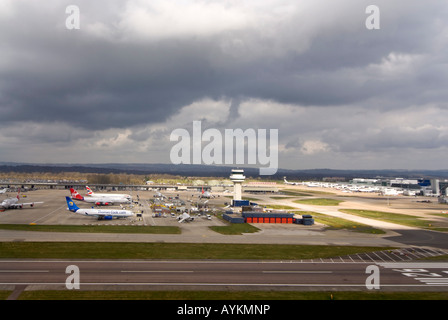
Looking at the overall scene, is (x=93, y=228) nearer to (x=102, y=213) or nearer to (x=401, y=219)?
(x=102, y=213)

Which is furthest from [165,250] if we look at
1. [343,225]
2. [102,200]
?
[102,200]

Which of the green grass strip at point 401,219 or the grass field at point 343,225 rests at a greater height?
the grass field at point 343,225

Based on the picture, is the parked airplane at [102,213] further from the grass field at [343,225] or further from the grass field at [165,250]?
the grass field at [343,225]

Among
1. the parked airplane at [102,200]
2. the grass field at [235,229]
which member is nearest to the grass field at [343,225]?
the grass field at [235,229]

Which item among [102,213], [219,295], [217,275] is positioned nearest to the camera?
[219,295]

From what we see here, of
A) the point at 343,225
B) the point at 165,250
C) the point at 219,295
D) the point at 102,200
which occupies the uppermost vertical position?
the point at 102,200

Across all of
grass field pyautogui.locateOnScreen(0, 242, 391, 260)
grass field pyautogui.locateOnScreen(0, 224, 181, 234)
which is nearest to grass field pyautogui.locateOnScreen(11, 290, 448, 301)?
grass field pyautogui.locateOnScreen(0, 242, 391, 260)

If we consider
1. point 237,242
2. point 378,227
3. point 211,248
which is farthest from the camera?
point 378,227

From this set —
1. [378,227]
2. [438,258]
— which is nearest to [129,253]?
[438,258]
